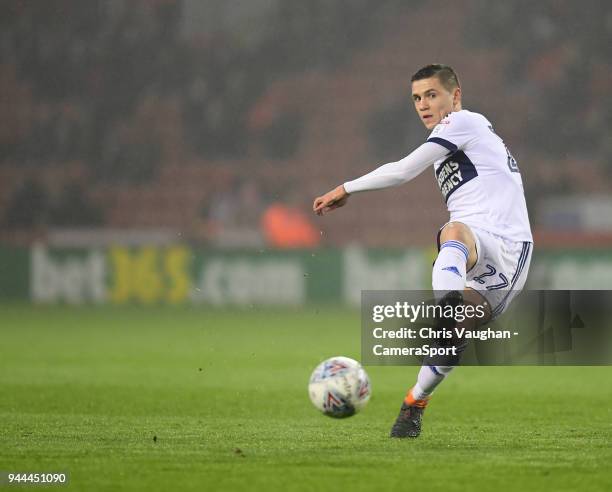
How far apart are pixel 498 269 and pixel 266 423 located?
182 cm

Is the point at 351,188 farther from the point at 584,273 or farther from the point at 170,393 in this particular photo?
the point at 584,273

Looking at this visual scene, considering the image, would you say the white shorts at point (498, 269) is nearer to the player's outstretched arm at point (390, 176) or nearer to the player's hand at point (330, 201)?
the player's outstretched arm at point (390, 176)

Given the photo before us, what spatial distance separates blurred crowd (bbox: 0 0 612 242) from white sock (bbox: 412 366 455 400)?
21363mm

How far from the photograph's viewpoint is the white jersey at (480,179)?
19.9 ft

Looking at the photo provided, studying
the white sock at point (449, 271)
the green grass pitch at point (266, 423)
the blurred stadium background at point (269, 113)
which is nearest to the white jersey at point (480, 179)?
the white sock at point (449, 271)

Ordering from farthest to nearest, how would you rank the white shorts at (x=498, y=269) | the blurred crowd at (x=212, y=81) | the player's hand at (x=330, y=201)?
1. the blurred crowd at (x=212, y=81)
2. the white shorts at (x=498, y=269)
3. the player's hand at (x=330, y=201)

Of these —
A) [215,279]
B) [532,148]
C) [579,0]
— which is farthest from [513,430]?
[579,0]

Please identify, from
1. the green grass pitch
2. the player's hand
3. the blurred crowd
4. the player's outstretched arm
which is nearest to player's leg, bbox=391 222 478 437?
the green grass pitch

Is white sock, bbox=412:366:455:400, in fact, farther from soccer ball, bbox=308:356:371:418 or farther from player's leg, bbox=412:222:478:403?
soccer ball, bbox=308:356:371:418

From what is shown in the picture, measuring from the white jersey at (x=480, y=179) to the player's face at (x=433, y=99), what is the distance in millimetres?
156

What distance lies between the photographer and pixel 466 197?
6180 mm

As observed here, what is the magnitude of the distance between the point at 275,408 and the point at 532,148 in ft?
70.1

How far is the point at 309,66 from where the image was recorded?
3159 centimetres

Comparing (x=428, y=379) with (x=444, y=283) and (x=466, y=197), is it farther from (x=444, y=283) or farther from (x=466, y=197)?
(x=466, y=197)
